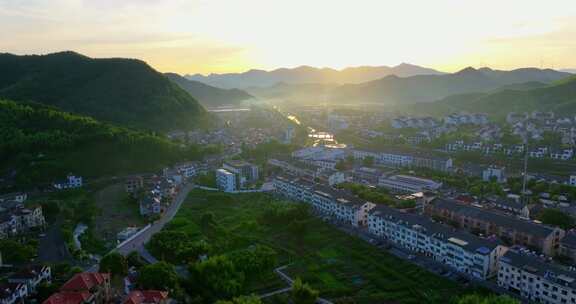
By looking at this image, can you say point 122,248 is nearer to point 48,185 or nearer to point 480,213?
point 48,185

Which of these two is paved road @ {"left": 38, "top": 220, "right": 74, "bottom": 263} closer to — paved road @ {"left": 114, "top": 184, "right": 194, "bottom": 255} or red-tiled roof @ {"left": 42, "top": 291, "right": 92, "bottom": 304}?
paved road @ {"left": 114, "top": 184, "right": 194, "bottom": 255}

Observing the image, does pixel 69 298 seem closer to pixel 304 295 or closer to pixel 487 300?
pixel 304 295

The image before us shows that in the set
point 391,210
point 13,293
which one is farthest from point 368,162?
point 13,293

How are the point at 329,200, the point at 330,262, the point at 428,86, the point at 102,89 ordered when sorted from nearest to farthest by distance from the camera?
the point at 330,262 → the point at 329,200 → the point at 102,89 → the point at 428,86

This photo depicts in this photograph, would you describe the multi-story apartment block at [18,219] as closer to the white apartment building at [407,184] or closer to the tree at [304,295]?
the tree at [304,295]

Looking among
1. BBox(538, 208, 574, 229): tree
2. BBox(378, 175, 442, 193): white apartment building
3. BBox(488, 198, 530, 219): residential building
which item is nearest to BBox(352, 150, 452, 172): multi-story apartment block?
BBox(378, 175, 442, 193): white apartment building

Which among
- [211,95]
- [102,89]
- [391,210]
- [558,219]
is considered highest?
[102,89]
